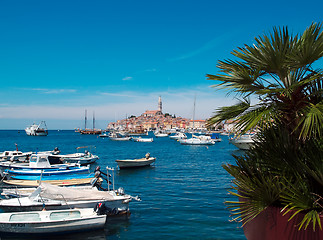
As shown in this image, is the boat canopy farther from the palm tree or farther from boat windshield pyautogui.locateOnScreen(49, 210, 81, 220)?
the palm tree

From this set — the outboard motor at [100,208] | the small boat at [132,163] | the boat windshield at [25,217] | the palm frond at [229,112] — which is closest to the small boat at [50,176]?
the outboard motor at [100,208]

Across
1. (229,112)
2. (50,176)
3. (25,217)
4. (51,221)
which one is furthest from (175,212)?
(229,112)

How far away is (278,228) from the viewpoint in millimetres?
3908

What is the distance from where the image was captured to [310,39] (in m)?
4.03

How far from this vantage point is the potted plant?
3.84 metres

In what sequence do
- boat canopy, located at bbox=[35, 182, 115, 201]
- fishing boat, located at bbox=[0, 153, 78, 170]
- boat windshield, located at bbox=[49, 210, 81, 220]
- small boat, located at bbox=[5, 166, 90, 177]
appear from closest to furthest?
boat windshield, located at bbox=[49, 210, 81, 220], boat canopy, located at bbox=[35, 182, 115, 201], small boat, located at bbox=[5, 166, 90, 177], fishing boat, located at bbox=[0, 153, 78, 170]

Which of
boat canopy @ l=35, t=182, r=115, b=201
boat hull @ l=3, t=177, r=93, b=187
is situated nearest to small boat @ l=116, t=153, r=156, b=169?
boat hull @ l=3, t=177, r=93, b=187

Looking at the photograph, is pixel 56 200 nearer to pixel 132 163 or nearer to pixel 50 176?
pixel 50 176

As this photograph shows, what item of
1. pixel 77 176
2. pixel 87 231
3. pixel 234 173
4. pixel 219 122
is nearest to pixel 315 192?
pixel 234 173

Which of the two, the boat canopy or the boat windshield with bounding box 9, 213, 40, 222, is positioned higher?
the boat canopy

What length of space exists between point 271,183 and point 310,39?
2131 millimetres

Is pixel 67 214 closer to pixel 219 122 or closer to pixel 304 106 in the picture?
pixel 219 122

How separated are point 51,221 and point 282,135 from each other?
11.5m

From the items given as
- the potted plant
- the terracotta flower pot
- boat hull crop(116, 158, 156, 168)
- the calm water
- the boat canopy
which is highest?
the potted plant
